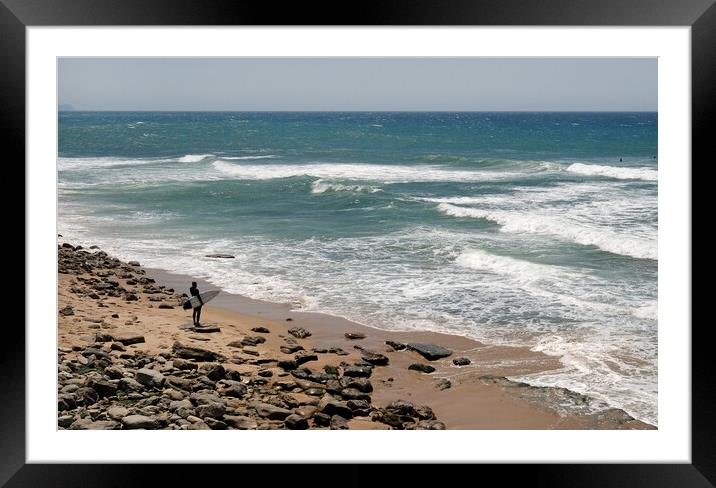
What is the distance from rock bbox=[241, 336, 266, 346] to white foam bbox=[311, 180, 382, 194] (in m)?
10.9

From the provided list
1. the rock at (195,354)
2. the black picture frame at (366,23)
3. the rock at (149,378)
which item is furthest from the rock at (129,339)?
the black picture frame at (366,23)

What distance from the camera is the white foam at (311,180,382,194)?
1778cm

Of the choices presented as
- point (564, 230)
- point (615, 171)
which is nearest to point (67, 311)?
point (564, 230)

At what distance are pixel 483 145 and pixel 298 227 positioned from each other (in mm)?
21532

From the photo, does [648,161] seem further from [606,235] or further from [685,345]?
[685,345]

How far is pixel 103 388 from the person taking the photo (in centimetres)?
482

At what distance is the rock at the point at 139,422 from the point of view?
436 cm

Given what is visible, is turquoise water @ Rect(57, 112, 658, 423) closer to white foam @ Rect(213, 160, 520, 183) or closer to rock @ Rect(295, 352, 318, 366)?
white foam @ Rect(213, 160, 520, 183)

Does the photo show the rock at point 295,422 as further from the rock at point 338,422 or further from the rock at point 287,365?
the rock at point 287,365

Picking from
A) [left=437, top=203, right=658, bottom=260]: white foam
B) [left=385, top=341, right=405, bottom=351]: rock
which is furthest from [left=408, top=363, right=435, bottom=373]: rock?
[left=437, top=203, right=658, bottom=260]: white foam

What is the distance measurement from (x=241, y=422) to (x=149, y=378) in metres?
0.81

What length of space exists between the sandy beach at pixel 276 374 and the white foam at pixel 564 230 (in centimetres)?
513

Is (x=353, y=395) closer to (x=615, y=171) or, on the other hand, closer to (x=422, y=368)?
(x=422, y=368)

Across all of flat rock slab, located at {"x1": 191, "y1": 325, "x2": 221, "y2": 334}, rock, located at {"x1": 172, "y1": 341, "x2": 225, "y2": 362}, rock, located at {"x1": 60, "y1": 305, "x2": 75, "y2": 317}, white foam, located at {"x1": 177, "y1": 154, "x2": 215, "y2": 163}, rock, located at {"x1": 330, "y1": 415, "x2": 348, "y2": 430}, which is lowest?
rock, located at {"x1": 330, "y1": 415, "x2": 348, "y2": 430}
